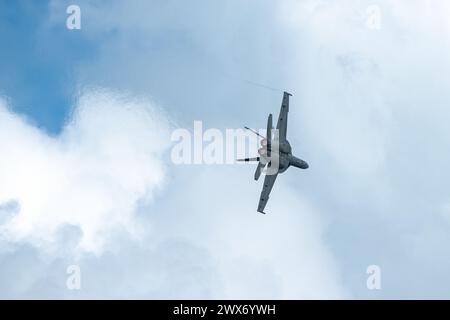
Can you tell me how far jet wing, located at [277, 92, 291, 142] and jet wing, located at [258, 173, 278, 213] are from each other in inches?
315

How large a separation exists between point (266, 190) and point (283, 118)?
12.4m

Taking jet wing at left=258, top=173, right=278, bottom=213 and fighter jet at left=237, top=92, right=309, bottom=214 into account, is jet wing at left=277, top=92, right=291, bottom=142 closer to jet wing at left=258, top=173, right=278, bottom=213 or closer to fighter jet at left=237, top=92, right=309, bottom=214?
fighter jet at left=237, top=92, right=309, bottom=214

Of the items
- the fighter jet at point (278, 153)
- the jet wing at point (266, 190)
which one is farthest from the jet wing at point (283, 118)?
the jet wing at point (266, 190)

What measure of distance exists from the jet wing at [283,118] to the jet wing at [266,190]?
799cm

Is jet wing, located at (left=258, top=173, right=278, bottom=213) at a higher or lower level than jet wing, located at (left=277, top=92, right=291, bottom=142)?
lower

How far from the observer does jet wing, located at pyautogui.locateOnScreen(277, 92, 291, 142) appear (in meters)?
87.4

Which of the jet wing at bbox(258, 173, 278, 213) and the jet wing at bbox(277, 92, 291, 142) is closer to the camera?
the jet wing at bbox(277, 92, 291, 142)

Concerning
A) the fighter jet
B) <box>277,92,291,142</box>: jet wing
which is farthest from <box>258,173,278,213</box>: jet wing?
<box>277,92,291,142</box>: jet wing

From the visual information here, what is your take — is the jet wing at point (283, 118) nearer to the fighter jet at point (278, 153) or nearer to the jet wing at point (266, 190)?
the fighter jet at point (278, 153)
